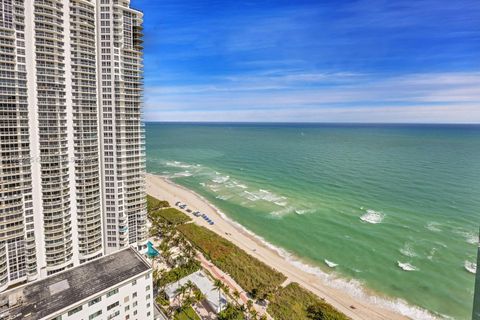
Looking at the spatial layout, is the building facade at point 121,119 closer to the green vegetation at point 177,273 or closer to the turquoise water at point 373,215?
the green vegetation at point 177,273

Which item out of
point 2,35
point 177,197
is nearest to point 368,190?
point 177,197

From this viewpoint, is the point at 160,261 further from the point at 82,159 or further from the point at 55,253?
the point at 82,159

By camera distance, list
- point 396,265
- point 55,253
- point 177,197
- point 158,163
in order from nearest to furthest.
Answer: point 55,253 < point 396,265 < point 177,197 < point 158,163

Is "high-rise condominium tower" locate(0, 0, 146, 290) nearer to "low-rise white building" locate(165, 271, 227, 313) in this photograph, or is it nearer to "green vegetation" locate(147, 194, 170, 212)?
"low-rise white building" locate(165, 271, 227, 313)

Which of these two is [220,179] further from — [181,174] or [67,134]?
[67,134]

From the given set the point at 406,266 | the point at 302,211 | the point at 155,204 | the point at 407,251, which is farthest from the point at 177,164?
the point at 406,266

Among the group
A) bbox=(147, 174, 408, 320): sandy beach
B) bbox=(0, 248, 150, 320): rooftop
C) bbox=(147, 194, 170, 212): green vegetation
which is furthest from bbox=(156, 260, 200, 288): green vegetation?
bbox=(147, 194, 170, 212): green vegetation
